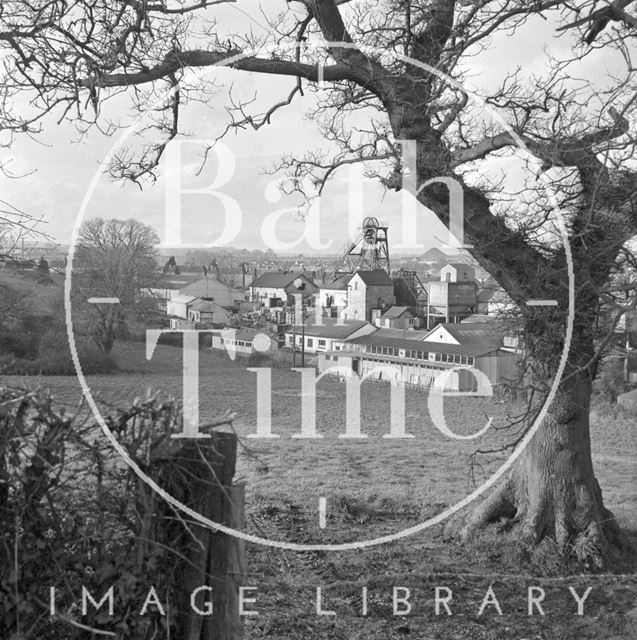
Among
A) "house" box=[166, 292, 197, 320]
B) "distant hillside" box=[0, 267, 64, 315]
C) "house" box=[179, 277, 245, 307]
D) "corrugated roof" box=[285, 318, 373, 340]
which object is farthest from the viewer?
"corrugated roof" box=[285, 318, 373, 340]

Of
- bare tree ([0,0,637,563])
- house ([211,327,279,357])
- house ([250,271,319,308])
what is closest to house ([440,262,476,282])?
bare tree ([0,0,637,563])

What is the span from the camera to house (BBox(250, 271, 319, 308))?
19.9m

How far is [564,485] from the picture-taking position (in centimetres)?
560

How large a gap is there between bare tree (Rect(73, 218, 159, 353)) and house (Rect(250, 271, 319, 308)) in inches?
383

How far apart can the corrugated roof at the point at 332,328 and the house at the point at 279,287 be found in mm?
1037

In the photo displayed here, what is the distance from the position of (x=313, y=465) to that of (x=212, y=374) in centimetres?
721

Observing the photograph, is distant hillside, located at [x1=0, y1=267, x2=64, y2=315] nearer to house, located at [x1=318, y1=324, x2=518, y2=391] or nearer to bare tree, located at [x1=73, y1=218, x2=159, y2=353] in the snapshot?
bare tree, located at [x1=73, y1=218, x2=159, y2=353]

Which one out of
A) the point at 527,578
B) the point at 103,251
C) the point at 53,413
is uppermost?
the point at 103,251

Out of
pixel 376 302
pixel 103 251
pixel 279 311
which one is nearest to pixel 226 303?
pixel 279 311

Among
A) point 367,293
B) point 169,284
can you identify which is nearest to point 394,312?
point 367,293

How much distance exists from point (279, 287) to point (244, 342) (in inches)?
154

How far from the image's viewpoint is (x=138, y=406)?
2.39m

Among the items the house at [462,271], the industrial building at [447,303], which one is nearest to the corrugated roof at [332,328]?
the industrial building at [447,303]

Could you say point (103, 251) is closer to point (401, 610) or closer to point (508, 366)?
point (401, 610)
